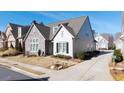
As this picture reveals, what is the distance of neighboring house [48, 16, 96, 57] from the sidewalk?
1.24 m

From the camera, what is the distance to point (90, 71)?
10.6 meters

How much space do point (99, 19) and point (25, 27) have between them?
12.8 feet

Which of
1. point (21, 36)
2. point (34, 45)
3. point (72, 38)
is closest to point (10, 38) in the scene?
point (21, 36)

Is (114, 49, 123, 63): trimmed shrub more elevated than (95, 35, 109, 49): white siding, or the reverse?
(95, 35, 109, 49): white siding

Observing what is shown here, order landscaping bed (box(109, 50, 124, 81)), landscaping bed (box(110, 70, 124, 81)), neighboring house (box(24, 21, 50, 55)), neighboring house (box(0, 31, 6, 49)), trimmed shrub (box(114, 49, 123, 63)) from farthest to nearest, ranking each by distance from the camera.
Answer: neighboring house (box(24, 21, 50, 55)) < neighboring house (box(0, 31, 6, 49)) < trimmed shrub (box(114, 49, 123, 63)) < landscaping bed (box(109, 50, 124, 81)) < landscaping bed (box(110, 70, 124, 81))

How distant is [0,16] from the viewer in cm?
1007

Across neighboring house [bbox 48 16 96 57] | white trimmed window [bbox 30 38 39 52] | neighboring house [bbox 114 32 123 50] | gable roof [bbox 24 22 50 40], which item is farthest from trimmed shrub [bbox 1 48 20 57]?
neighboring house [bbox 114 32 123 50]

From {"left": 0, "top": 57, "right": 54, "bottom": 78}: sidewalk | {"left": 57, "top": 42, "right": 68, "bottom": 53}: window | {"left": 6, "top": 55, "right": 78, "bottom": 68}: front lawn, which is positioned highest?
{"left": 57, "top": 42, "right": 68, "bottom": 53}: window

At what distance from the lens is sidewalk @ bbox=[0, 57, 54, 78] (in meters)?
10.6

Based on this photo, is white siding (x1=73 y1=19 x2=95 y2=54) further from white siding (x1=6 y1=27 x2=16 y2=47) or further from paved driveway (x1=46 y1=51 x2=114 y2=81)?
white siding (x1=6 y1=27 x2=16 y2=47)

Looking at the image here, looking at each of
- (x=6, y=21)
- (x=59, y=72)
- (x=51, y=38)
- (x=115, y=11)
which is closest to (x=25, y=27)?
(x=6, y=21)

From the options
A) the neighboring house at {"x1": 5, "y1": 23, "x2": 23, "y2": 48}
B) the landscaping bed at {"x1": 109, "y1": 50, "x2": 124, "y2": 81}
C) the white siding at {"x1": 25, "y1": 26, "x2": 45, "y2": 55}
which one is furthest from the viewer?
the white siding at {"x1": 25, "y1": 26, "x2": 45, "y2": 55}

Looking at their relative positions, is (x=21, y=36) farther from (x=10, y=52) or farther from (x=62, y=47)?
(x=62, y=47)
